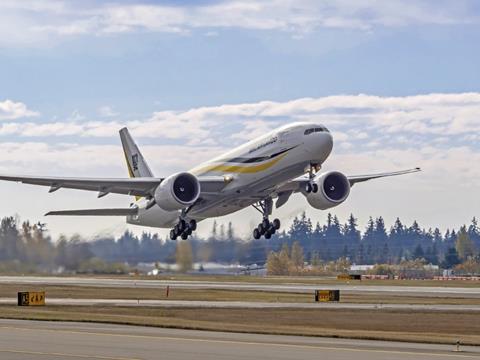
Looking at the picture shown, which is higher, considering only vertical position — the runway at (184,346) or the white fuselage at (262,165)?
the white fuselage at (262,165)

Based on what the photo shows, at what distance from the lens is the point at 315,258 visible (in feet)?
655

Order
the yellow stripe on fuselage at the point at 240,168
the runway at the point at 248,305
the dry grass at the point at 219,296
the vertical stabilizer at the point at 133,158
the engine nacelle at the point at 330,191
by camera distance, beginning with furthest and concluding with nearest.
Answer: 1. the vertical stabilizer at the point at 133,158
2. the engine nacelle at the point at 330,191
3. the dry grass at the point at 219,296
4. the yellow stripe on fuselage at the point at 240,168
5. the runway at the point at 248,305

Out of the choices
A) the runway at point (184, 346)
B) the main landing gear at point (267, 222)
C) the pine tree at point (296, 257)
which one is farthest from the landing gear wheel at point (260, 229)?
the pine tree at point (296, 257)

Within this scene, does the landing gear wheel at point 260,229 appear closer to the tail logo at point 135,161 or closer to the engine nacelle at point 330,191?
the engine nacelle at point 330,191

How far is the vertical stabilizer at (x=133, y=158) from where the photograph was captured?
3287 inches

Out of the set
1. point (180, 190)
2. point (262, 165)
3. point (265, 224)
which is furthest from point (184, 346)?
point (265, 224)

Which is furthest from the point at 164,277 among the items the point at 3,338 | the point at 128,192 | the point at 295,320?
the point at 3,338

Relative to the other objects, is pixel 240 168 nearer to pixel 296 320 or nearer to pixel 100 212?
pixel 100 212

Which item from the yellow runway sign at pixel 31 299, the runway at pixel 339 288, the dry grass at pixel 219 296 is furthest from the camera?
the runway at pixel 339 288

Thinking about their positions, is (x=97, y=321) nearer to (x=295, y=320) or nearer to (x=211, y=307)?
(x=295, y=320)

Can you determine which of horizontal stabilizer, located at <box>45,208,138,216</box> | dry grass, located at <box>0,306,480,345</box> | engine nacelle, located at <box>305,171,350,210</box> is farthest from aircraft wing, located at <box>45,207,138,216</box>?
dry grass, located at <box>0,306,480,345</box>

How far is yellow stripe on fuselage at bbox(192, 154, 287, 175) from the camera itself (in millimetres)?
61050

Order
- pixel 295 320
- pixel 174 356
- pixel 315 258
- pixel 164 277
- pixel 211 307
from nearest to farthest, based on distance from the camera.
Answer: pixel 174 356 < pixel 295 320 < pixel 211 307 < pixel 164 277 < pixel 315 258

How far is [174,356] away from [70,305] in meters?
30.3
